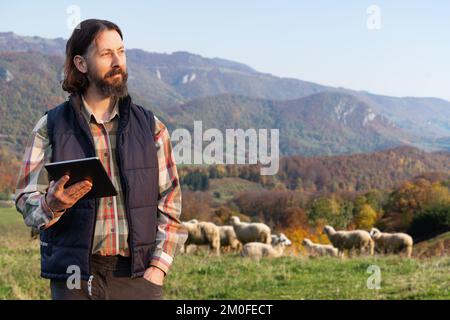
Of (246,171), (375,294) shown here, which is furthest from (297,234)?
(246,171)

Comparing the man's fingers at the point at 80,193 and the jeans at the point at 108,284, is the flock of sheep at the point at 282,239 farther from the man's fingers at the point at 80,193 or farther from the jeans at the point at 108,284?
the man's fingers at the point at 80,193

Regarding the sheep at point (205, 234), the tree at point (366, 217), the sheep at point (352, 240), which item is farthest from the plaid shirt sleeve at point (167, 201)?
the tree at point (366, 217)

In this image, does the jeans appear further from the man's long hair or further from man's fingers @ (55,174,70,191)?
the man's long hair

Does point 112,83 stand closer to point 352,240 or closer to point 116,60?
point 116,60

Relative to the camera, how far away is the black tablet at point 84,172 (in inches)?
107

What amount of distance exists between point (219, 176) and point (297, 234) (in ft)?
167

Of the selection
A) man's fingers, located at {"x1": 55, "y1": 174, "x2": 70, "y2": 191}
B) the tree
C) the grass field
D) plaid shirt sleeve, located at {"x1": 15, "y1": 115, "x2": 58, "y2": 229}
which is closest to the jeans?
plaid shirt sleeve, located at {"x1": 15, "y1": 115, "x2": 58, "y2": 229}

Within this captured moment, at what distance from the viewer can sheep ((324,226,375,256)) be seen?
19.0m

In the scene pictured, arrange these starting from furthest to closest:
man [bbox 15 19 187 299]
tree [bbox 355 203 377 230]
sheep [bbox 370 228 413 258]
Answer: tree [bbox 355 203 377 230] < sheep [bbox 370 228 413 258] < man [bbox 15 19 187 299]

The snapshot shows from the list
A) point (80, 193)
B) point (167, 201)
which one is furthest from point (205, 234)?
point (80, 193)

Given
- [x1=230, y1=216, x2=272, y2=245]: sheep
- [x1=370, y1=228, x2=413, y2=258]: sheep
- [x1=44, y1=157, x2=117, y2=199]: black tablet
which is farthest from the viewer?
[x1=230, y1=216, x2=272, y2=245]: sheep

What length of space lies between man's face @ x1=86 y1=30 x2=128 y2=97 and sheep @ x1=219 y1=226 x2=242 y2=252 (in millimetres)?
16956

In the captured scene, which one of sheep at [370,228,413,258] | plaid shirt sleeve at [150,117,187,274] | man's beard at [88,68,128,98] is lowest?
sheep at [370,228,413,258]

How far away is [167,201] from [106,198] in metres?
0.32
